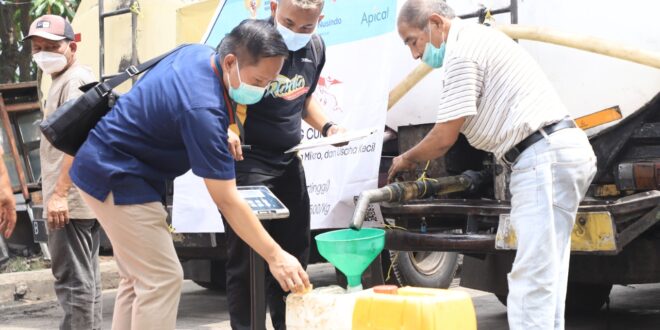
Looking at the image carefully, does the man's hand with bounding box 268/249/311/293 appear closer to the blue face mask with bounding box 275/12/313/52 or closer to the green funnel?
the green funnel

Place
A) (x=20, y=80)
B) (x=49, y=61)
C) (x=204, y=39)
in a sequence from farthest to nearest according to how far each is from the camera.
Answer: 1. (x=20, y=80)
2. (x=204, y=39)
3. (x=49, y=61)

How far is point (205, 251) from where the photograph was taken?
6.74 metres

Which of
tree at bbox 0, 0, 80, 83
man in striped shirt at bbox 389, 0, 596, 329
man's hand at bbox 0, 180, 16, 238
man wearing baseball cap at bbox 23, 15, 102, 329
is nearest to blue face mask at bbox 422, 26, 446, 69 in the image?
man in striped shirt at bbox 389, 0, 596, 329

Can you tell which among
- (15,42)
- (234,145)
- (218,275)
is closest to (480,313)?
(218,275)

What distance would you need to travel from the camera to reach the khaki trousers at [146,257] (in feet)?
12.8

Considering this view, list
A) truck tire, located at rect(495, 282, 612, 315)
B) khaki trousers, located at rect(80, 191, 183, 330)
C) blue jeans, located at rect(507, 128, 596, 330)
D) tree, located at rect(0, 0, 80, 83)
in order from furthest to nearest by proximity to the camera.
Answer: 1. tree, located at rect(0, 0, 80, 83)
2. truck tire, located at rect(495, 282, 612, 315)
3. blue jeans, located at rect(507, 128, 596, 330)
4. khaki trousers, located at rect(80, 191, 183, 330)

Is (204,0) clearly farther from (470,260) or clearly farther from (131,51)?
(470,260)

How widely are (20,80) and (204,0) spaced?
7.12 metres

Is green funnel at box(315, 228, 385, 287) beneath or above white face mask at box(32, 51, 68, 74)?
beneath

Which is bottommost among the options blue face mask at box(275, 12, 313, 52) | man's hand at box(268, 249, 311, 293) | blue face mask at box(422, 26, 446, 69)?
man's hand at box(268, 249, 311, 293)

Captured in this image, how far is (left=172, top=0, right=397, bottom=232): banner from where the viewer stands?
5695mm

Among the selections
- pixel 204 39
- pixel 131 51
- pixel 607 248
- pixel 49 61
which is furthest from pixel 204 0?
pixel 607 248

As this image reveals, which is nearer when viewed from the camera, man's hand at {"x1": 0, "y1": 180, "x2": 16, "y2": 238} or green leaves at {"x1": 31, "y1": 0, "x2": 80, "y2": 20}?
man's hand at {"x1": 0, "y1": 180, "x2": 16, "y2": 238}

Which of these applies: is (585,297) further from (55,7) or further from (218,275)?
(55,7)
